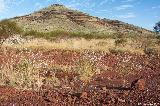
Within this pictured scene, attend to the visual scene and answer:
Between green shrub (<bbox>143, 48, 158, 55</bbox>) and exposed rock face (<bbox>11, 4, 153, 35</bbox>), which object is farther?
exposed rock face (<bbox>11, 4, 153, 35</bbox>)

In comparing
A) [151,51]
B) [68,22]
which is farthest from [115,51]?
[68,22]

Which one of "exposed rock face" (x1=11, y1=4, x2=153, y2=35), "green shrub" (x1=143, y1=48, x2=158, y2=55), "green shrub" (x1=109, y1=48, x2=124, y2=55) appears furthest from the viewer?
"exposed rock face" (x1=11, y1=4, x2=153, y2=35)

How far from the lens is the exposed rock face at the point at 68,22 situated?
237 feet

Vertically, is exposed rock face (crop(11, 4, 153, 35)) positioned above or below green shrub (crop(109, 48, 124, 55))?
above

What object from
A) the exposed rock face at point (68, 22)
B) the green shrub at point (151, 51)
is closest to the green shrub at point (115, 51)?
the green shrub at point (151, 51)

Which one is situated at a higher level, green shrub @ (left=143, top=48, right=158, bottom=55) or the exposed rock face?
the exposed rock face

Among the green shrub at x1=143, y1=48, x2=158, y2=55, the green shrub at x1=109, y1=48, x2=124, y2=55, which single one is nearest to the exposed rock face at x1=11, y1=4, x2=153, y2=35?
the green shrub at x1=143, y1=48, x2=158, y2=55

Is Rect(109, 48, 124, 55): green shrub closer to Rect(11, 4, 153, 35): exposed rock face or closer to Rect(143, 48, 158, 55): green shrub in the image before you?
Rect(143, 48, 158, 55): green shrub

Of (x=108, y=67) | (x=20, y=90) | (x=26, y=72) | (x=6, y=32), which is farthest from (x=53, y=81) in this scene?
(x=6, y=32)

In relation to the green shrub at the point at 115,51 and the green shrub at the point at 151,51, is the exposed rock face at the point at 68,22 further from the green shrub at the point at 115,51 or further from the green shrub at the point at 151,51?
the green shrub at the point at 115,51

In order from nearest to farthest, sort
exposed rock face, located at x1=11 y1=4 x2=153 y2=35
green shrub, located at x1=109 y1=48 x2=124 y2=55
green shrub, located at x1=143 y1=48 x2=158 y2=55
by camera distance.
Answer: green shrub, located at x1=109 y1=48 x2=124 y2=55 < green shrub, located at x1=143 y1=48 x2=158 y2=55 < exposed rock face, located at x1=11 y1=4 x2=153 y2=35

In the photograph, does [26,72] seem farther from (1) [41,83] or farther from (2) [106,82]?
(2) [106,82]

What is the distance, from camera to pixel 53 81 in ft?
35.3

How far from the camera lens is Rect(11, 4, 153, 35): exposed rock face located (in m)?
72.2
